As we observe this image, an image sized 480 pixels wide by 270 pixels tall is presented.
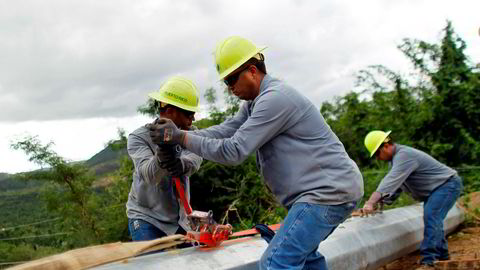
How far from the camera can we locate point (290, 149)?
3291mm

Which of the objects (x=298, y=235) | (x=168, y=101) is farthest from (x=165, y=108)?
(x=298, y=235)

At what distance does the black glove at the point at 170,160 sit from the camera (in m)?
3.54

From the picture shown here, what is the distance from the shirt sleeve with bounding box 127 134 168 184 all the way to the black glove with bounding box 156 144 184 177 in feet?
0.16

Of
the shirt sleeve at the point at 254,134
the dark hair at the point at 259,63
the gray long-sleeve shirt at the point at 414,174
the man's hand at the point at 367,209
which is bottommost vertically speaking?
the man's hand at the point at 367,209

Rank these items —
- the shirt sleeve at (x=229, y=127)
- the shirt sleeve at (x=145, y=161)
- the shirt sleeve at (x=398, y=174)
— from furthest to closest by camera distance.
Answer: the shirt sleeve at (x=398, y=174) < the shirt sleeve at (x=229, y=127) < the shirt sleeve at (x=145, y=161)

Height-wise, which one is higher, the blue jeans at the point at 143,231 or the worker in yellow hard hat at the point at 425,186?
the blue jeans at the point at 143,231

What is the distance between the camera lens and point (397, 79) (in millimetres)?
14883

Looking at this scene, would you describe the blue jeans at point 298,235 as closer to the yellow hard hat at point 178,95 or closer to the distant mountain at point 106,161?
the yellow hard hat at point 178,95

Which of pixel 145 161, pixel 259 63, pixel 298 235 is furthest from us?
pixel 145 161

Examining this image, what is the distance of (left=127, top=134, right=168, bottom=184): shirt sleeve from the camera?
3.66m

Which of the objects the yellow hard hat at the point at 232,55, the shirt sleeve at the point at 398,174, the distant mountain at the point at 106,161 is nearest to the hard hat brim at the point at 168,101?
the yellow hard hat at the point at 232,55

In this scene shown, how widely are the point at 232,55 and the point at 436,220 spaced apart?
4.28 m

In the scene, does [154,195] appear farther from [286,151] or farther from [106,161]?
[106,161]

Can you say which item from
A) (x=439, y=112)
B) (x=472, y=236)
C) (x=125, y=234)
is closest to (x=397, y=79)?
(x=439, y=112)
